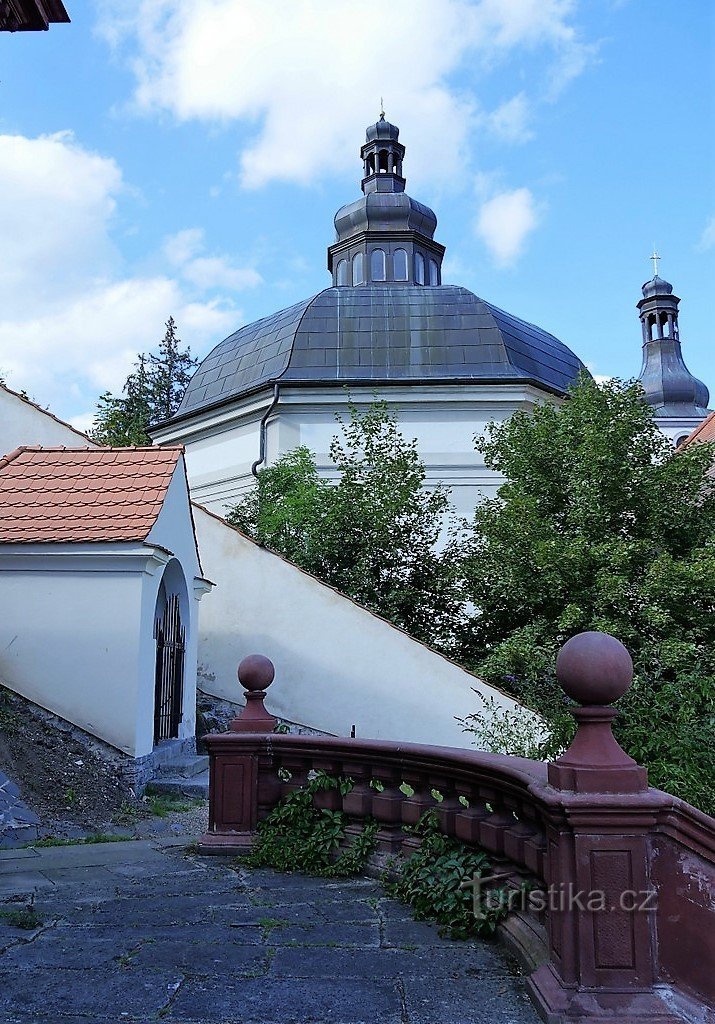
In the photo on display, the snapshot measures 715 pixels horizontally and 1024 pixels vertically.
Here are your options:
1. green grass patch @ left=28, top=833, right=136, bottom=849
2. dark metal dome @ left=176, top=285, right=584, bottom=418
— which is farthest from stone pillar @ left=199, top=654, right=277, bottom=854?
dark metal dome @ left=176, top=285, right=584, bottom=418

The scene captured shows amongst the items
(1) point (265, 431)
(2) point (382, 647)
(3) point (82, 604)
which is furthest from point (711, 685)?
(1) point (265, 431)

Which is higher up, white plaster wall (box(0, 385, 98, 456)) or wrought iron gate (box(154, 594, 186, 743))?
white plaster wall (box(0, 385, 98, 456))

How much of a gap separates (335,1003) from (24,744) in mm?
5677

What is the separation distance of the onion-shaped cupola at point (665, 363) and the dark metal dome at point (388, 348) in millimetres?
21711

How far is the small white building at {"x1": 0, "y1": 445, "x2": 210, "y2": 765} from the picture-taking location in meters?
8.67

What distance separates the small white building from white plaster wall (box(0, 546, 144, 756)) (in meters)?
0.01

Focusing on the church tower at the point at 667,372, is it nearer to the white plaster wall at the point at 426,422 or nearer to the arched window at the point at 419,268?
the arched window at the point at 419,268

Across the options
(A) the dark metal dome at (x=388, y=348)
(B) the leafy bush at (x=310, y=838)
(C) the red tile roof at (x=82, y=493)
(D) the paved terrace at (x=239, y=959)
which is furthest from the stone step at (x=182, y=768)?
(A) the dark metal dome at (x=388, y=348)

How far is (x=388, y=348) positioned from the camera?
23297 mm

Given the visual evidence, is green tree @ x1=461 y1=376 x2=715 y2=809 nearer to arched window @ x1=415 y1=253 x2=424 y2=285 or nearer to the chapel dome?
the chapel dome

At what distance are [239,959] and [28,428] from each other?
12.9 m

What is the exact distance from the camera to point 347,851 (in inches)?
206

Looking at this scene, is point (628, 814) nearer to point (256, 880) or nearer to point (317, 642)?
point (256, 880)

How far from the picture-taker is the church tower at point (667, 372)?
146 feet
